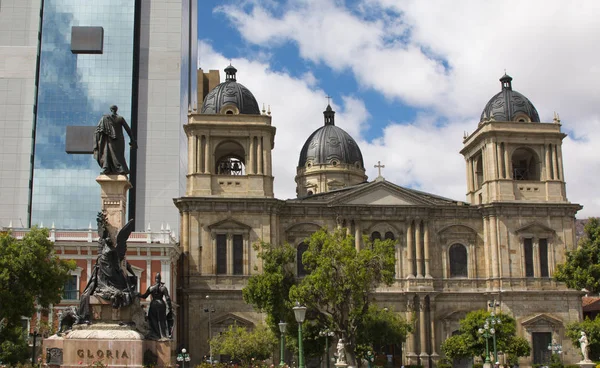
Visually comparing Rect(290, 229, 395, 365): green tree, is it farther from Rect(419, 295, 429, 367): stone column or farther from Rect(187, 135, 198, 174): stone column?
Rect(187, 135, 198, 174): stone column

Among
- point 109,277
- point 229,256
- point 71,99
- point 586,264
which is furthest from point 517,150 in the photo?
point 109,277

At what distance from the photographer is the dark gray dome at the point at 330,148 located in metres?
81.4

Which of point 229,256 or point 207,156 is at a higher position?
point 207,156

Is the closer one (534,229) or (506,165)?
(534,229)

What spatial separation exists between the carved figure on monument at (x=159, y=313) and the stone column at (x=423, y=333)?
38182 millimetres

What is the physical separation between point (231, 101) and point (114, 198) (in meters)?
38.6

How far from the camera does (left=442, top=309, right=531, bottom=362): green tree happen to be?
53.4m

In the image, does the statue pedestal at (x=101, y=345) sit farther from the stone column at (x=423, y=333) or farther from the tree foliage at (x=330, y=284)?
the stone column at (x=423, y=333)

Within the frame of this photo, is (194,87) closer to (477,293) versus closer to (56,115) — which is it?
(56,115)

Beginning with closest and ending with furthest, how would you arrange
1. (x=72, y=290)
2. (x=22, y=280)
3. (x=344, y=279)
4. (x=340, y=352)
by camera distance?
(x=22, y=280) < (x=340, y=352) < (x=344, y=279) < (x=72, y=290)

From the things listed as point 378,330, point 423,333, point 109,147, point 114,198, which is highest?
point 109,147

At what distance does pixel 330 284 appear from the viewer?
149ft

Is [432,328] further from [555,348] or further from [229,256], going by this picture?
[229,256]

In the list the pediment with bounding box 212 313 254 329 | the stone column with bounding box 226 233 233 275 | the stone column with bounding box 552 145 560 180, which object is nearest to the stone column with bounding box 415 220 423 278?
the stone column with bounding box 552 145 560 180
